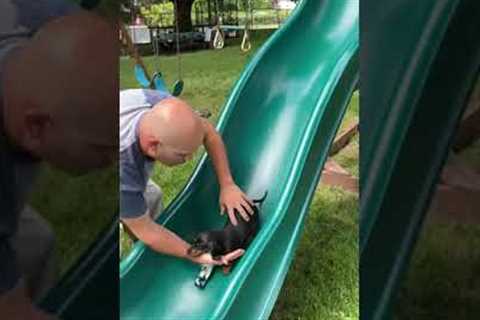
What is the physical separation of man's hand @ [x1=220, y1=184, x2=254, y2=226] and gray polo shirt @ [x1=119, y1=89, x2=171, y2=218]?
0.16 meters

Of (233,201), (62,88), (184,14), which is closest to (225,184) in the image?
(233,201)

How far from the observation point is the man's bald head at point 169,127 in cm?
141

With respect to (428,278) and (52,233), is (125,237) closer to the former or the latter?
(52,233)

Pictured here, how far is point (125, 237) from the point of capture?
146 cm

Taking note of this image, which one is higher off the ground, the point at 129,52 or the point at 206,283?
the point at 129,52

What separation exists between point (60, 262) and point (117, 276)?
10 centimetres

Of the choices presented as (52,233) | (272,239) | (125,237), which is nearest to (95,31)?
(52,233)

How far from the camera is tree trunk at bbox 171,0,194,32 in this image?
145cm

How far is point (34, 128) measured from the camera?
3.85 ft

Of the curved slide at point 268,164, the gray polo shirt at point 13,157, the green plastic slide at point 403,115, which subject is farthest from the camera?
the curved slide at point 268,164

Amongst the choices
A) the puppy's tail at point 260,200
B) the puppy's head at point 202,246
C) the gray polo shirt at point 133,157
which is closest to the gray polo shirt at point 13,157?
the gray polo shirt at point 133,157

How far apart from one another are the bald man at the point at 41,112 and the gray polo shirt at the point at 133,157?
136 millimetres

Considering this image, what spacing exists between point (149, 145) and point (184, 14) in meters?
0.26

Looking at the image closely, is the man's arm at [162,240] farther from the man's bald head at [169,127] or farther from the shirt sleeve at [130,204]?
the man's bald head at [169,127]
